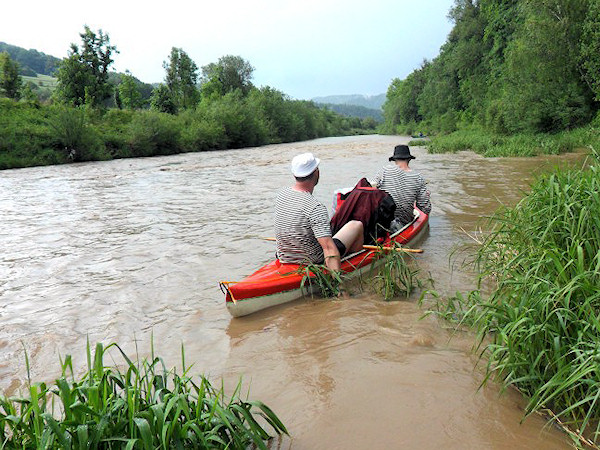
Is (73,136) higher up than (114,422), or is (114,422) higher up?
(73,136)

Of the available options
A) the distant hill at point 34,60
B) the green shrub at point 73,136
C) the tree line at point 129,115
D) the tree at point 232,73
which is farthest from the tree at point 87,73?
the distant hill at point 34,60

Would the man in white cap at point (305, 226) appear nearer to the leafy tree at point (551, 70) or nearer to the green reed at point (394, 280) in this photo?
the green reed at point (394, 280)

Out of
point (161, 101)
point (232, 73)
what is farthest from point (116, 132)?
point (232, 73)

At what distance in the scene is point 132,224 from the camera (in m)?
8.75

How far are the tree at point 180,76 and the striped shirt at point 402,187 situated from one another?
179 feet

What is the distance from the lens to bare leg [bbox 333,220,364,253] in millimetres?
4770

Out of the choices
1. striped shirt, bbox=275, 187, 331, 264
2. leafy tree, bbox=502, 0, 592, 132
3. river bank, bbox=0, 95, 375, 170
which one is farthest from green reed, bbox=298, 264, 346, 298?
river bank, bbox=0, 95, 375, 170

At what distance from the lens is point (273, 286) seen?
14.1 feet

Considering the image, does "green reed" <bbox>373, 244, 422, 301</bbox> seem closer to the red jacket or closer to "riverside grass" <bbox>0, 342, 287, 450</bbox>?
the red jacket

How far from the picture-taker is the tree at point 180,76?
2247 inches

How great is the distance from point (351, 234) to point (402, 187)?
1.88 m

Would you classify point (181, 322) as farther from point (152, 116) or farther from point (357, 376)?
point (152, 116)

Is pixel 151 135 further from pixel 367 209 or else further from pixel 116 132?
pixel 367 209

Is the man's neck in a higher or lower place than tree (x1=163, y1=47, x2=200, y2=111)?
lower
